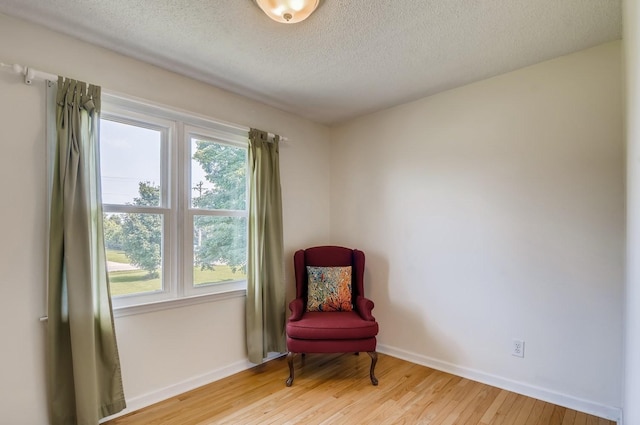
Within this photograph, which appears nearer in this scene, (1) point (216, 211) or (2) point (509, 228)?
(2) point (509, 228)

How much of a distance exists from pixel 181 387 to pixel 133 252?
109 cm

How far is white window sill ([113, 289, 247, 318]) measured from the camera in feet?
7.26

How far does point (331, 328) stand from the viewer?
101 inches

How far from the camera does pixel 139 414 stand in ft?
7.17

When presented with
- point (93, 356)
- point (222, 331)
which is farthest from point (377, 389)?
point (93, 356)

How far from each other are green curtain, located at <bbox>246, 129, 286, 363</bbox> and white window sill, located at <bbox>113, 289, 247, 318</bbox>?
0.15 meters

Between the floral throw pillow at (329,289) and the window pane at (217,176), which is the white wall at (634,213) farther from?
the window pane at (217,176)

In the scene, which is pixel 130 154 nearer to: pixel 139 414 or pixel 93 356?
pixel 93 356

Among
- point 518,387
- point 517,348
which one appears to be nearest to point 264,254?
point 517,348

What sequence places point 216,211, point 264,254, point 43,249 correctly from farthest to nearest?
point 264,254 → point 216,211 → point 43,249

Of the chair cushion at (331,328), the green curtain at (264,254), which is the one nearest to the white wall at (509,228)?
the chair cushion at (331,328)

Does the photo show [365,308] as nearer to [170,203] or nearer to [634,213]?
[170,203]

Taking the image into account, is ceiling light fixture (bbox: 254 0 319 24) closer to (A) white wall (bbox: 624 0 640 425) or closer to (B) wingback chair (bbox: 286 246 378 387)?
(A) white wall (bbox: 624 0 640 425)

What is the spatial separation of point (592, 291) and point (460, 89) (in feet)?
5.96
